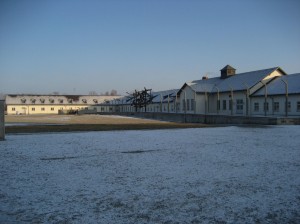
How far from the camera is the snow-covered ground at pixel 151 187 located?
172 inches

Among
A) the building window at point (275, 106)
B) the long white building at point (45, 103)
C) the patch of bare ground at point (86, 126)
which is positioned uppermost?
the long white building at point (45, 103)

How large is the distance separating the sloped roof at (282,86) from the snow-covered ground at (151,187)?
2659 cm

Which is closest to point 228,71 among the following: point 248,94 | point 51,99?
point 248,94

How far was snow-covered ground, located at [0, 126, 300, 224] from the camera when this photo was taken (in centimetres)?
438

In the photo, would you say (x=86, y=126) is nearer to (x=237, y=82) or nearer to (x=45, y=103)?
(x=237, y=82)

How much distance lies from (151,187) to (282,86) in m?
33.6

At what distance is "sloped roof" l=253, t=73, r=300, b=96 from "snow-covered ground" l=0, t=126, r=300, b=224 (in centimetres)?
2659

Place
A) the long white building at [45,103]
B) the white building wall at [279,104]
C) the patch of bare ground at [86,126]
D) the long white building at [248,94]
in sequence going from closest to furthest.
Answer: the patch of bare ground at [86,126]
the white building wall at [279,104]
the long white building at [248,94]
the long white building at [45,103]

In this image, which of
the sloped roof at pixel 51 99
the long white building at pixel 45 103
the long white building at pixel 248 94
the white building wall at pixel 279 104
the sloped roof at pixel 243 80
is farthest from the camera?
the sloped roof at pixel 51 99

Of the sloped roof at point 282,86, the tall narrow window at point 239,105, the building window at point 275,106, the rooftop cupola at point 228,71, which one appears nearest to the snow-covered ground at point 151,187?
the sloped roof at point 282,86

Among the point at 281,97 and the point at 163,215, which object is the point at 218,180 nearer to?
the point at 163,215

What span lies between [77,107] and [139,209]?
3791 inches

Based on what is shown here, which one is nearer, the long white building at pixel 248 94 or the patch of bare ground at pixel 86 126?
the patch of bare ground at pixel 86 126

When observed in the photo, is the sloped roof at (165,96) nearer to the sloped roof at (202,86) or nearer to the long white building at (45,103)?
the sloped roof at (202,86)
